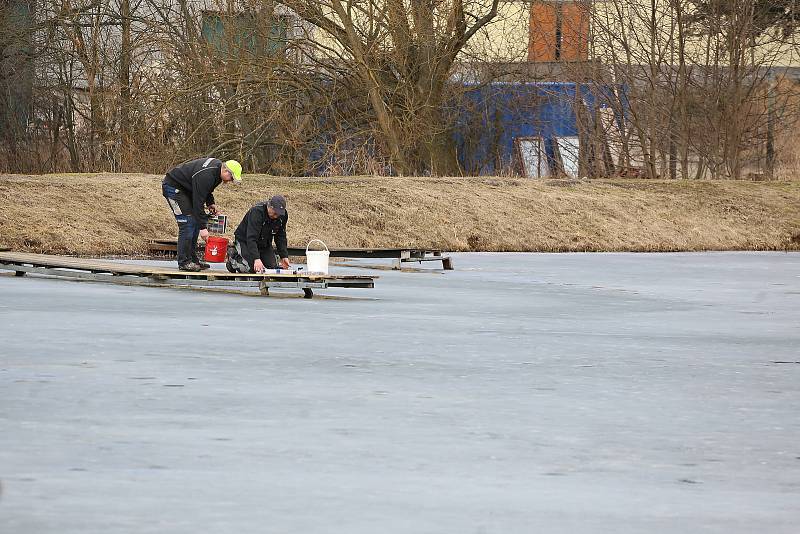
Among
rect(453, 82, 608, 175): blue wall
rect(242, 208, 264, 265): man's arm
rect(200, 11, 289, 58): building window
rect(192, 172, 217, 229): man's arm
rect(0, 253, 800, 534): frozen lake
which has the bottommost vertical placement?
rect(0, 253, 800, 534): frozen lake

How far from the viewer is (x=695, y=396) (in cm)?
1041

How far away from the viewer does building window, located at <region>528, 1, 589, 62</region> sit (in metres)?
37.6

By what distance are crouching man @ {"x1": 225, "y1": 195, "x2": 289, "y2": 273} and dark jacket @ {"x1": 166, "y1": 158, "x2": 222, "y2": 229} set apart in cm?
56

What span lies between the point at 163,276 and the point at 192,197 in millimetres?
1400

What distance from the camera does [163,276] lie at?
1766 cm

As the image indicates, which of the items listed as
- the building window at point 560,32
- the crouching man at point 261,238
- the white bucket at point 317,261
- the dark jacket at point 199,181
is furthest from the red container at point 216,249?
the building window at point 560,32

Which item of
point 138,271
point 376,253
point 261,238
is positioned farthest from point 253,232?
point 376,253

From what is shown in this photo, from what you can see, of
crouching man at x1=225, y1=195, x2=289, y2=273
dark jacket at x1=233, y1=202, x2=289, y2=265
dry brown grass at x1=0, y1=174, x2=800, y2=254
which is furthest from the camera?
dry brown grass at x1=0, y1=174, x2=800, y2=254

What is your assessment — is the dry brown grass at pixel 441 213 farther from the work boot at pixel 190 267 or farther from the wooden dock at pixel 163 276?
the work boot at pixel 190 267

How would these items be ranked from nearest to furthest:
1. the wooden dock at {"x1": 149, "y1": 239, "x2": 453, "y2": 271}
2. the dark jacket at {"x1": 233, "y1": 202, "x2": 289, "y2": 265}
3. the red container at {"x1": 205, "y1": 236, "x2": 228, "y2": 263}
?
the dark jacket at {"x1": 233, "y1": 202, "x2": 289, "y2": 265}
the red container at {"x1": 205, "y1": 236, "x2": 228, "y2": 263}
the wooden dock at {"x1": 149, "y1": 239, "x2": 453, "y2": 271}

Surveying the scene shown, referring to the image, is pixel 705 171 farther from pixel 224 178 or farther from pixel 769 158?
pixel 224 178

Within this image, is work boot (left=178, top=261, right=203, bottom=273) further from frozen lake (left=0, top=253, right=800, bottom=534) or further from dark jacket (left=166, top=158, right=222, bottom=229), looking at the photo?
frozen lake (left=0, top=253, right=800, bottom=534)

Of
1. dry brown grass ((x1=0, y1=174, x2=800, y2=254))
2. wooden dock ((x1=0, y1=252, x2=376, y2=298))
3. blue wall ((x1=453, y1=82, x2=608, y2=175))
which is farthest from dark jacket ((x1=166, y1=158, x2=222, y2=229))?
blue wall ((x1=453, y1=82, x2=608, y2=175))

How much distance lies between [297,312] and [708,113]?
23249 millimetres
